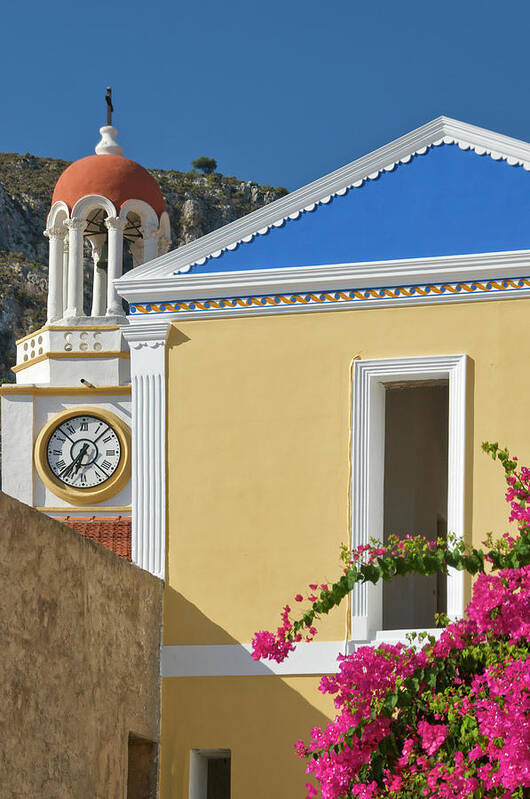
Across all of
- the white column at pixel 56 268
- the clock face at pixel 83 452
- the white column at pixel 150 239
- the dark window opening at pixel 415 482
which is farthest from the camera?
the white column at pixel 150 239

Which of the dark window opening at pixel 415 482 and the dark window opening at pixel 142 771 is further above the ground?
the dark window opening at pixel 415 482

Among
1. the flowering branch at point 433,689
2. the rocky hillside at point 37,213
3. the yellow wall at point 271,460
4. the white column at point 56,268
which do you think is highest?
the rocky hillside at point 37,213

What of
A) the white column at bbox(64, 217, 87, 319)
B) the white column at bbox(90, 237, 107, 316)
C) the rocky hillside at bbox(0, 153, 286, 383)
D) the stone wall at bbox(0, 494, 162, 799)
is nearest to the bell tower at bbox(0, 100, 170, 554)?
the white column at bbox(64, 217, 87, 319)

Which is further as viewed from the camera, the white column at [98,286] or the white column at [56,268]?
the white column at [98,286]

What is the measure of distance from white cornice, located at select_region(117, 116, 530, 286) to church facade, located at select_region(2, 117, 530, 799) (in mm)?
15

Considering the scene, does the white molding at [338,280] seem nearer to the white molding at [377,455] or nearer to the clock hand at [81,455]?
the white molding at [377,455]

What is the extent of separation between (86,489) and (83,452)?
57cm

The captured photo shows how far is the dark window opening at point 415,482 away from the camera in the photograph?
49.3ft

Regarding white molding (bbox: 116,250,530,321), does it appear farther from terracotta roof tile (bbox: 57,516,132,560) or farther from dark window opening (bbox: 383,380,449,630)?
terracotta roof tile (bbox: 57,516,132,560)

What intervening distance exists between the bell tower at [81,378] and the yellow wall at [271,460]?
934 cm

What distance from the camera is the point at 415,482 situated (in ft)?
50.1

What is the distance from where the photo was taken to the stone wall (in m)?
9.27

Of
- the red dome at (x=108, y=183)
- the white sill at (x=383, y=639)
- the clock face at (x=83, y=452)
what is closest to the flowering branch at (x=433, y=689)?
the white sill at (x=383, y=639)

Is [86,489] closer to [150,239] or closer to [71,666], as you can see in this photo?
[150,239]
